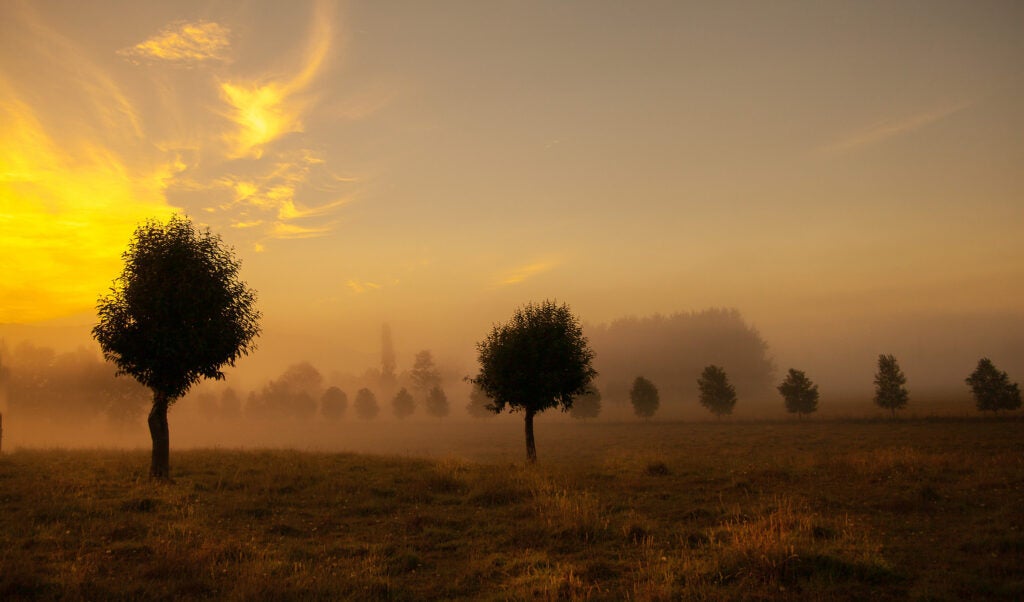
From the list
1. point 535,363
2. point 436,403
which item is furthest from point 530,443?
point 436,403

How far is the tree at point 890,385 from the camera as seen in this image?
7394 cm

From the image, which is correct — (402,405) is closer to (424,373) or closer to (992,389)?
(424,373)

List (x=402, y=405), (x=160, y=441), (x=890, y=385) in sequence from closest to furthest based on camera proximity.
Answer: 1. (x=160, y=441)
2. (x=890, y=385)
3. (x=402, y=405)

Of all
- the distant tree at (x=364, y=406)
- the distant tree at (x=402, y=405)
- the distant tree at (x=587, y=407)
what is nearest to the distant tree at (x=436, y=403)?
the distant tree at (x=402, y=405)

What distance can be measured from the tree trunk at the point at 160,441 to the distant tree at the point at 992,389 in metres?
83.7

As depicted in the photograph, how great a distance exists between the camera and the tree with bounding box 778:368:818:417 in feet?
264

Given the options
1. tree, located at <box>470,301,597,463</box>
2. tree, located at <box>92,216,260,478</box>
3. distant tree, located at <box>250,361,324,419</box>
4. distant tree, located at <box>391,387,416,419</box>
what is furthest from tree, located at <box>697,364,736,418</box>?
distant tree, located at <box>250,361,324,419</box>

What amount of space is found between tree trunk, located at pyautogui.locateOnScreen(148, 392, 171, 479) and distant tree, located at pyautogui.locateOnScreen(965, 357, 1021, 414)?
8368 centimetres

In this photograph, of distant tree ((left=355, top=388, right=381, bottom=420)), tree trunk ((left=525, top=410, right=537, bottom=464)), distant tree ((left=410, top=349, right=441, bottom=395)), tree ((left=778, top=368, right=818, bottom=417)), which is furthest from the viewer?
distant tree ((left=410, top=349, right=441, bottom=395))

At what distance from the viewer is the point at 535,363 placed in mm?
34656

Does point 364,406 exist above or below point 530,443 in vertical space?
below

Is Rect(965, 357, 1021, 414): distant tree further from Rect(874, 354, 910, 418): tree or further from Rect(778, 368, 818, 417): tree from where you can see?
Rect(778, 368, 818, 417): tree

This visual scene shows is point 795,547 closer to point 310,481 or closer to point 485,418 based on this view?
point 310,481

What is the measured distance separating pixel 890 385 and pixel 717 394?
24.6 m
